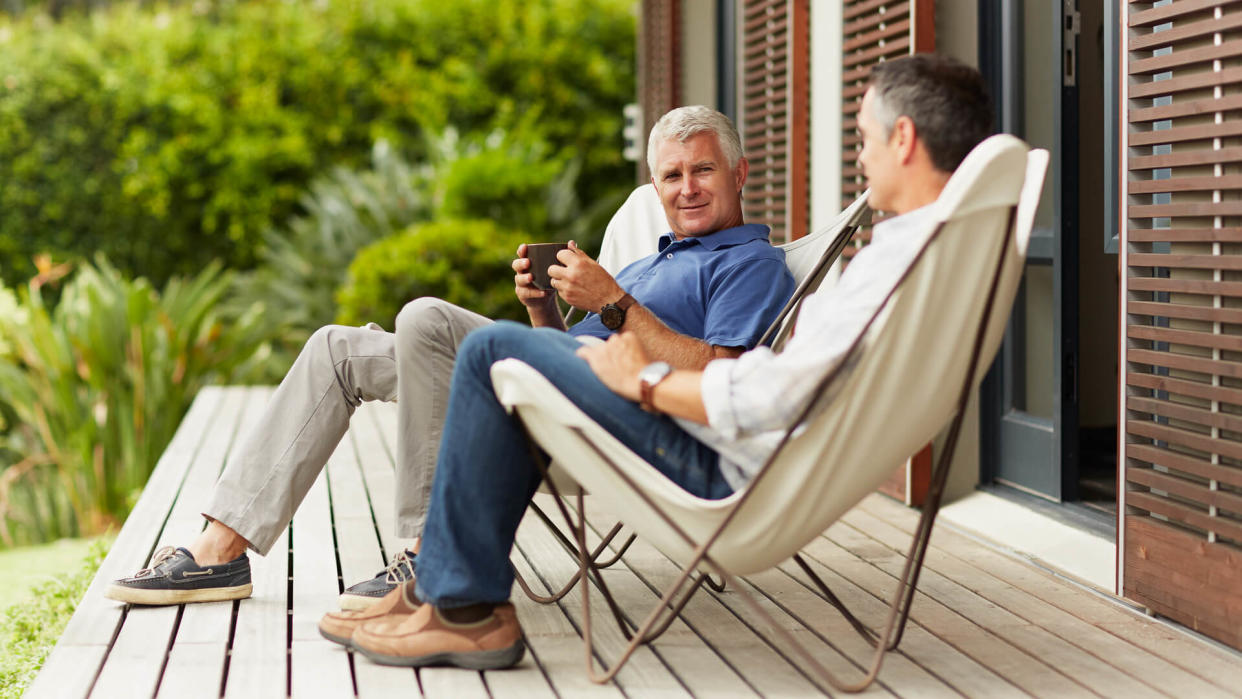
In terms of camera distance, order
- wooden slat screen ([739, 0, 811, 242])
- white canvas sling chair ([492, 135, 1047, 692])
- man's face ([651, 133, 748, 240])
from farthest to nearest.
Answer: wooden slat screen ([739, 0, 811, 242]) < man's face ([651, 133, 748, 240]) < white canvas sling chair ([492, 135, 1047, 692])

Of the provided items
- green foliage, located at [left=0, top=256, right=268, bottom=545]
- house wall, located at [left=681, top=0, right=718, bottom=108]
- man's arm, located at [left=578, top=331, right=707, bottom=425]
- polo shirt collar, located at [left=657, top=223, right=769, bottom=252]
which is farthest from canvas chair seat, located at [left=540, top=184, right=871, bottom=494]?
house wall, located at [left=681, top=0, right=718, bottom=108]

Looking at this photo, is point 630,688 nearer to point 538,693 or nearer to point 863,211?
point 538,693

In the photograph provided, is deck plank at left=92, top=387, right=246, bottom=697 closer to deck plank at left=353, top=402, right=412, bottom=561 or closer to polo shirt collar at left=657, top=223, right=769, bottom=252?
deck plank at left=353, top=402, right=412, bottom=561

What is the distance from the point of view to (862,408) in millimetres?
2100

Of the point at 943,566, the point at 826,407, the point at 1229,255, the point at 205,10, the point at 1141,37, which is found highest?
the point at 205,10

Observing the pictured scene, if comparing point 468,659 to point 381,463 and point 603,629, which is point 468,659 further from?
point 381,463

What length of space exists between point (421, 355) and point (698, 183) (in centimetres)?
77

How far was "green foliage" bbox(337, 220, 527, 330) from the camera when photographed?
7336 mm

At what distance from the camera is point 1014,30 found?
387 centimetres

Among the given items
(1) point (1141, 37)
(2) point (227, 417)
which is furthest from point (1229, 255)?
(2) point (227, 417)

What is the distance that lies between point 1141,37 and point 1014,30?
1141 mm

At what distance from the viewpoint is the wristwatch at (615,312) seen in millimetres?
2689

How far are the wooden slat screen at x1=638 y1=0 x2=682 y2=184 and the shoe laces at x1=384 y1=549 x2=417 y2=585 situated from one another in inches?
178

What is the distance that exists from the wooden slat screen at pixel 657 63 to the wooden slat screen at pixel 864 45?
253cm
